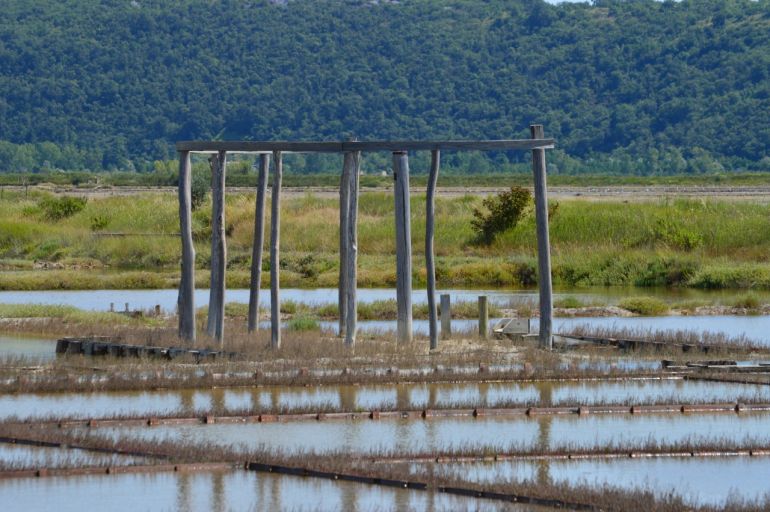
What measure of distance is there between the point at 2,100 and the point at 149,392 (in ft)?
509

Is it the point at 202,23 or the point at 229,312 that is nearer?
the point at 229,312

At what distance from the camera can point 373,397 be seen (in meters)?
21.8

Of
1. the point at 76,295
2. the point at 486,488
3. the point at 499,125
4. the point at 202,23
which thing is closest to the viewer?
the point at 486,488

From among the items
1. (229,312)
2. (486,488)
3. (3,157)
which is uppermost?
(3,157)

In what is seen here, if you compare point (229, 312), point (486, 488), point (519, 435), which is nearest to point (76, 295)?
point (229, 312)

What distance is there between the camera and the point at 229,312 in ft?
111

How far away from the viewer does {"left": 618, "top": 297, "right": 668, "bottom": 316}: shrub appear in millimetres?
34500

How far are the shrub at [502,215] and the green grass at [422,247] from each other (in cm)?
33

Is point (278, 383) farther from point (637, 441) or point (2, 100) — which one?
point (2, 100)

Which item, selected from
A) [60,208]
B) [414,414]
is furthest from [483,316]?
[60,208]

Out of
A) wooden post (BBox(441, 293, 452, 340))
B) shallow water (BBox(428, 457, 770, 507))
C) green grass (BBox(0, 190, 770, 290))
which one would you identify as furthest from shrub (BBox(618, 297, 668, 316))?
shallow water (BBox(428, 457, 770, 507))

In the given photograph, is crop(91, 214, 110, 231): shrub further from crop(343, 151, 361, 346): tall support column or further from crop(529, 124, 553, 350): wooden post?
crop(529, 124, 553, 350): wooden post

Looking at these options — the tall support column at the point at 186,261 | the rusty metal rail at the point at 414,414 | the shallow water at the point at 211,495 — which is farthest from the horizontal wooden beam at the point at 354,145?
the shallow water at the point at 211,495

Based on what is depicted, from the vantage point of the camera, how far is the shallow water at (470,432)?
18.0 m
